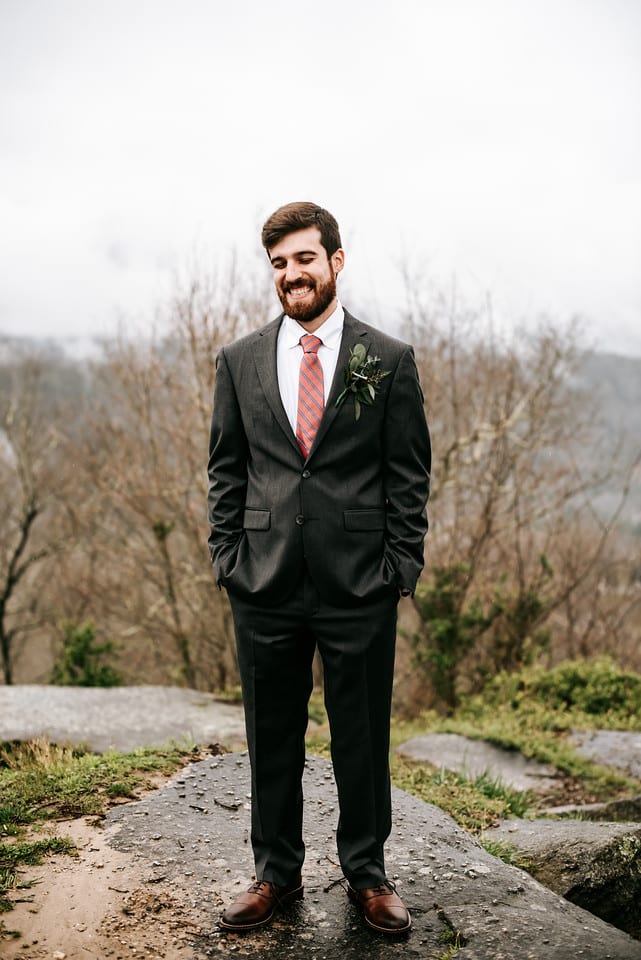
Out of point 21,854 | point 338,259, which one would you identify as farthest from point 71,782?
point 338,259

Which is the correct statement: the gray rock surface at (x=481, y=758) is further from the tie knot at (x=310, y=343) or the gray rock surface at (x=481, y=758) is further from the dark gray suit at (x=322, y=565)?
the tie knot at (x=310, y=343)

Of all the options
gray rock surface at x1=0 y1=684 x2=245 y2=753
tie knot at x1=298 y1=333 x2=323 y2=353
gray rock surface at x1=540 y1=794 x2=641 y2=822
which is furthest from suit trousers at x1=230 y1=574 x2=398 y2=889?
gray rock surface at x1=0 y1=684 x2=245 y2=753

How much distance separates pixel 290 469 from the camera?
3.06m

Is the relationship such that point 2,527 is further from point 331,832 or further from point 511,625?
point 331,832

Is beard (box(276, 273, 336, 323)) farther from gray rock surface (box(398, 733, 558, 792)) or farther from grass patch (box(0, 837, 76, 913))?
gray rock surface (box(398, 733, 558, 792))

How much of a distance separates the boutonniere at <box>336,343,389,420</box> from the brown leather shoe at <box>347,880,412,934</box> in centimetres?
169

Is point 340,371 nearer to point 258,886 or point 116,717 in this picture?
point 258,886

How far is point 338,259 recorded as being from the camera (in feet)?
10.4

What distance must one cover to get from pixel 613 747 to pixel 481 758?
122 cm

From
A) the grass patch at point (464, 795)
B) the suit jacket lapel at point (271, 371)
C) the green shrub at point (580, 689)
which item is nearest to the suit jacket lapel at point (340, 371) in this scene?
the suit jacket lapel at point (271, 371)

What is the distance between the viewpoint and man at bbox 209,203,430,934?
3.01 metres

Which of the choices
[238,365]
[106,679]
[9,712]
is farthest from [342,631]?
[106,679]

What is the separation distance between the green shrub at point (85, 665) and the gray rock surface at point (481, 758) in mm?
5058

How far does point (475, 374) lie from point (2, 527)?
13467 mm
